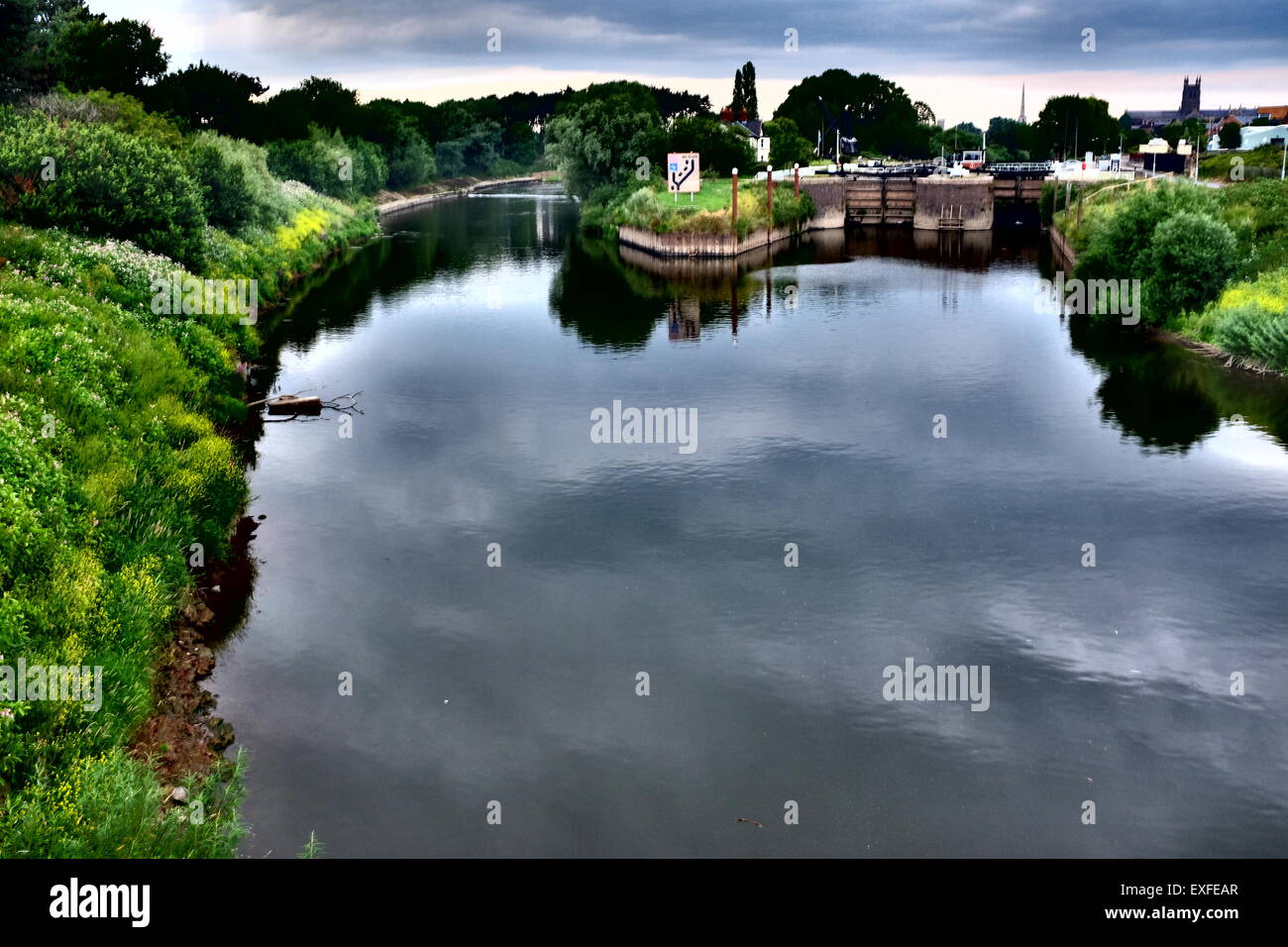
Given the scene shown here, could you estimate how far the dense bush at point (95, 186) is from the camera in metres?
37.7

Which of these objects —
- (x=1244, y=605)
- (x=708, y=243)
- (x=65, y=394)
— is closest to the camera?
(x=1244, y=605)

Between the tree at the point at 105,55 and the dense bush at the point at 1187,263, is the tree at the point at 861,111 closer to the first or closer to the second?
the tree at the point at 105,55

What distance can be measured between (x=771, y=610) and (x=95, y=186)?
1239 inches

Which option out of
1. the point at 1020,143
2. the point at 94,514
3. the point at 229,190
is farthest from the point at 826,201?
the point at 1020,143

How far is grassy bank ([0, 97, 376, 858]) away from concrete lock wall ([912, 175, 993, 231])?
6303 cm

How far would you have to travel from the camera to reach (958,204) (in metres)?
90.1

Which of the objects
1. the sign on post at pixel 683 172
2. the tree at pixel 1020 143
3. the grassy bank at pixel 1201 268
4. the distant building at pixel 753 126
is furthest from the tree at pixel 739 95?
the grassy bank at pixel 1201 268

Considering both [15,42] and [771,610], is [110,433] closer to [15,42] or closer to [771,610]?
[771,610]

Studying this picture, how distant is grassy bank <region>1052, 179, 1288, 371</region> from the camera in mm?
39219

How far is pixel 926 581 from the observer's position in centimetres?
2205

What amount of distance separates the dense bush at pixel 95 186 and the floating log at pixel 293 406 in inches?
435
